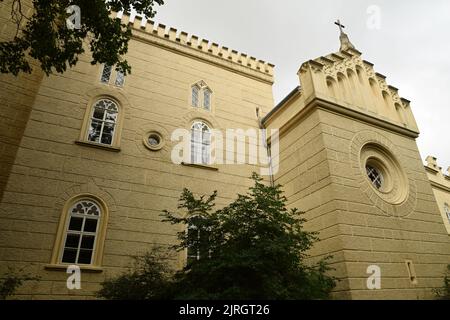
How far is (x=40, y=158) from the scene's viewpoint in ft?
35.1

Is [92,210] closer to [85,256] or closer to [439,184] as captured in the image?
[85,256]

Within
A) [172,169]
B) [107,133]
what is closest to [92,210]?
[107,133]

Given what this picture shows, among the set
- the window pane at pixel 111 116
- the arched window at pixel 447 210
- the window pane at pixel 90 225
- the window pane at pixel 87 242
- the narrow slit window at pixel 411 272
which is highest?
the window pane at pixel 111 116

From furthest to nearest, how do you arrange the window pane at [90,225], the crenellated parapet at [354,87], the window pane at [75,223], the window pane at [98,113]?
1. the crenellated parapet at [354,87]
2. the window pane at [98,113]
3. the window pane at [90,225]
4. the window pane at [75,223]

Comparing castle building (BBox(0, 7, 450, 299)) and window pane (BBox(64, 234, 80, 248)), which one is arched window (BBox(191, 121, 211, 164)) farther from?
window pane (BBox(64, 234, 80, 248))

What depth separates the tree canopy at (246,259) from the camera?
6.13m

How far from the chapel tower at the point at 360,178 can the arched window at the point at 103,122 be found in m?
7.63

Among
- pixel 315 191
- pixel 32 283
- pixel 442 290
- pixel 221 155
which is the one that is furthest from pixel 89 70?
pixel 442 290

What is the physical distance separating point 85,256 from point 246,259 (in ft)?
21.4

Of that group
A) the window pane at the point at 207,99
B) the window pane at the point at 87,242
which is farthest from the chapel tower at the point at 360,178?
the window pane at the point at 87,242

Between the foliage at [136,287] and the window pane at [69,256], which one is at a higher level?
the window pane at [69,256]

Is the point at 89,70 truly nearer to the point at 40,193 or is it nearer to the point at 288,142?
the point at 40,193

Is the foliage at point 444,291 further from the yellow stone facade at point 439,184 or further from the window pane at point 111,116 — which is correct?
the window pane at point 111,116
